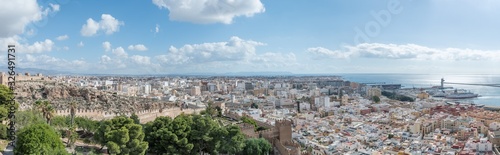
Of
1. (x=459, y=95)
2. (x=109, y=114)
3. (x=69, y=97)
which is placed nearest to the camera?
(x=109, y=114)

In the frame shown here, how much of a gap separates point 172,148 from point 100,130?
1.75 metres

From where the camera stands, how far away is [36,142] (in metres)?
7.78

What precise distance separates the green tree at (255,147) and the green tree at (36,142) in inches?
203

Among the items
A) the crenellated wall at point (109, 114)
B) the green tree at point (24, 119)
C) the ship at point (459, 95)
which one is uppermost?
the green tree at point (24, 119)

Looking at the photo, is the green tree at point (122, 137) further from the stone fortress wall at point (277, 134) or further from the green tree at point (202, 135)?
the stone fortress wall at point (277, 134)

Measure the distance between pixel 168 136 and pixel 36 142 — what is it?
10.0ft

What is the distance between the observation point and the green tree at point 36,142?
25.2ft

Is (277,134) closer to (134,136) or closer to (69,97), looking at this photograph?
(134,136)

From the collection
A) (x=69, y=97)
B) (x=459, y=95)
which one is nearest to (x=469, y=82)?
(x=459, y=95)

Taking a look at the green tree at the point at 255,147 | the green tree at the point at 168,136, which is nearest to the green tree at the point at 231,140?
the green tree at the point at 255,147

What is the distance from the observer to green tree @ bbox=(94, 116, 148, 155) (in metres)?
8.84

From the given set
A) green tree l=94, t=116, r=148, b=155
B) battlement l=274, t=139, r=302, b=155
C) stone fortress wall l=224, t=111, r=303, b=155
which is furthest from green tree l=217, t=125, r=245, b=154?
stone fortress wall l=224, t=111, r=303, b=155

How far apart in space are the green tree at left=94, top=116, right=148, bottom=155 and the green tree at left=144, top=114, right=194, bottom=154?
652 mm

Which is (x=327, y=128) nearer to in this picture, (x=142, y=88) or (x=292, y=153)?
(x=292, y=153)
